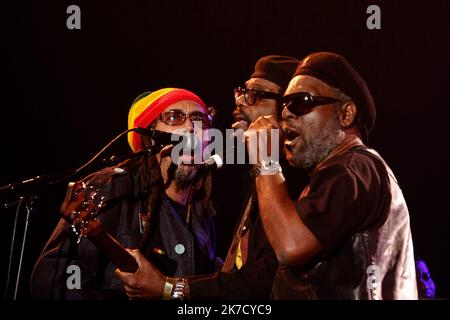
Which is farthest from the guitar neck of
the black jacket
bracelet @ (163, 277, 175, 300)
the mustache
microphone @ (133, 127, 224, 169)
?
the mustache

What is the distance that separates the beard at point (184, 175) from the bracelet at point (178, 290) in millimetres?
1023

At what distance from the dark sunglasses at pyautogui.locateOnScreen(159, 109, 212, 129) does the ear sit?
1633 millimetres

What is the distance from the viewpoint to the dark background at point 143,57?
6.19 metres

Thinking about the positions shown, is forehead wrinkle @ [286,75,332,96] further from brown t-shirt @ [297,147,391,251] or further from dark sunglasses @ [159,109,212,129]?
dark sunglasses @ [159,109,212,129]

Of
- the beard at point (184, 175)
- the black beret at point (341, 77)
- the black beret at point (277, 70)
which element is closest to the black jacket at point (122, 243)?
the beard at point (184, 175)

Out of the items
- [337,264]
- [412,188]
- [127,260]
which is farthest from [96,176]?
[412,188]

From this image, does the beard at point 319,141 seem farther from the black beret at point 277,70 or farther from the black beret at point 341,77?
the black beret at point 277,70

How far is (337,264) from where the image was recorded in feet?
9.64

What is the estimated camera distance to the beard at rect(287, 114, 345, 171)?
130 inches

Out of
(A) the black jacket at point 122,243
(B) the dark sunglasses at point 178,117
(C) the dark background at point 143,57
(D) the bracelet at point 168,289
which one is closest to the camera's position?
(D) the bracelet at point 168,289

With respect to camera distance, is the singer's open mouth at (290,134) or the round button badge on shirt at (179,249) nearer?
the singer's open mouth at (290,134)

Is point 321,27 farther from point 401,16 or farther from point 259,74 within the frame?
point 259,74

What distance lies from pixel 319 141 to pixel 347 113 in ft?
0.76
